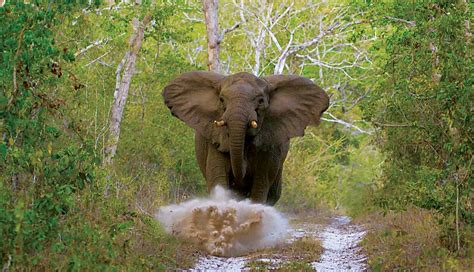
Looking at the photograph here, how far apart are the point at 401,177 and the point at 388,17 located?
362cm

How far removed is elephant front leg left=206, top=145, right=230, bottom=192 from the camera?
1450 cm

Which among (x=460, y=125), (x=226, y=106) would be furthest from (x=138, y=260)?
(x=226, y=106)

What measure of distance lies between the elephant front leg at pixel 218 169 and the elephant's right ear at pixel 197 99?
1.45ft

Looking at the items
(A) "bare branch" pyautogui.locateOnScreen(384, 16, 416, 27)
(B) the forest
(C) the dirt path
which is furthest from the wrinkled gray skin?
(A) "bare branch" pyautogui.locateOnScreen(384, 16, 416, 27)

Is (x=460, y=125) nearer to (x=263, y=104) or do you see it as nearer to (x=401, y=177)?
(x=263, y=104)

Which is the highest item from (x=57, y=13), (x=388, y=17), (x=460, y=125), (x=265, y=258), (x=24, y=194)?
(x=388, y=17)

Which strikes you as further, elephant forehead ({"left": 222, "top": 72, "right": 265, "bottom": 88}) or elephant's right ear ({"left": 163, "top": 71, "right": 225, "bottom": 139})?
elephant's right ear ({"left": 163, "top": 71, "right": 225, "bottom": 139})

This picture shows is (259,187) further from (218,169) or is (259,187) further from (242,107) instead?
(242,107)

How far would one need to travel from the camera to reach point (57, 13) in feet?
29.6

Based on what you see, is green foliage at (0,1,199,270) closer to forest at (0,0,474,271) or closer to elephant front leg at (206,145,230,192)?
forest at (0,0,474,271)

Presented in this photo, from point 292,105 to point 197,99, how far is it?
1542 millimetres

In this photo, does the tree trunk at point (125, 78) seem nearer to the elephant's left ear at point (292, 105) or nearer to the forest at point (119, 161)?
the forest at point (119, 161)

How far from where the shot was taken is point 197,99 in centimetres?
1533

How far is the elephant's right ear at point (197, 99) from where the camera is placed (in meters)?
15.0
